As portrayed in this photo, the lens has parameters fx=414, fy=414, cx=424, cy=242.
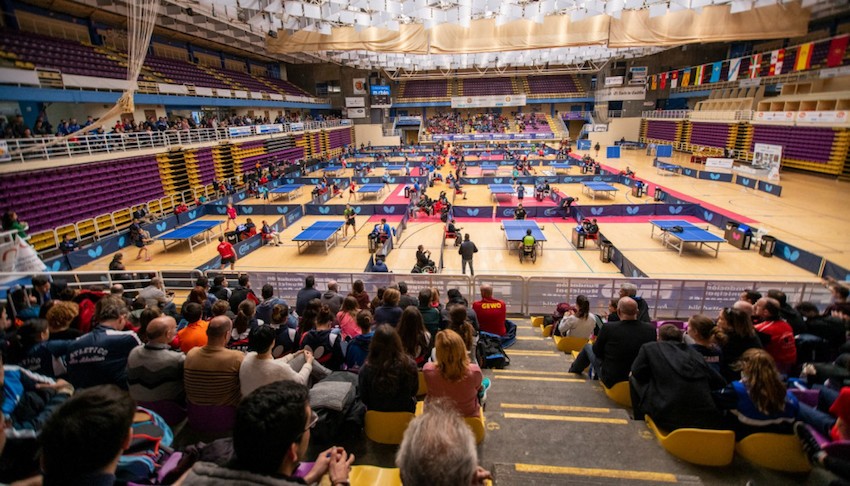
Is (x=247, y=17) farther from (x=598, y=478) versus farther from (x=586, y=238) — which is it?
(x=598, y=478)

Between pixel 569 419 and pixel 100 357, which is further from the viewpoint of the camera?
pixel 569 419

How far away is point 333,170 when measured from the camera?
40875 mm

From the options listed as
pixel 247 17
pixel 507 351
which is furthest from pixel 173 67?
pixel 507 351

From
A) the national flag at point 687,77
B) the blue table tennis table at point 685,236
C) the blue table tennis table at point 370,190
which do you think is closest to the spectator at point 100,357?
the blue table tennis table at point 685,236

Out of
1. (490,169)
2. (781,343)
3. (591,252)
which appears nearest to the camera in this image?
(781,343)

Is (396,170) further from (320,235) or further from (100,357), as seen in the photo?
(100,357)

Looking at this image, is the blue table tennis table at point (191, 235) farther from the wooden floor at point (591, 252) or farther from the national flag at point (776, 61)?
the national flag at point (776, 61)

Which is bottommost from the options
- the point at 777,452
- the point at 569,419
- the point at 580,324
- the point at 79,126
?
the point at 580,324

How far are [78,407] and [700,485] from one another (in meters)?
4.07

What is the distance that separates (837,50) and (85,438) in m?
40.7

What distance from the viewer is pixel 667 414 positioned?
12.5 ft

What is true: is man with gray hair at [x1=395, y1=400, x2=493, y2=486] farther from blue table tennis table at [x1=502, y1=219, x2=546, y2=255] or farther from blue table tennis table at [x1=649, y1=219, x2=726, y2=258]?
blue table tennis table at [x1=649, y1=219, x2=726, y2=258]

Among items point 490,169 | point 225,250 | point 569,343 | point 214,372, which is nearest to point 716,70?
point 490,169

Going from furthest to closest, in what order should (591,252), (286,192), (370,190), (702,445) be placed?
(286,192), (370,190), (591,252), (702,445)
